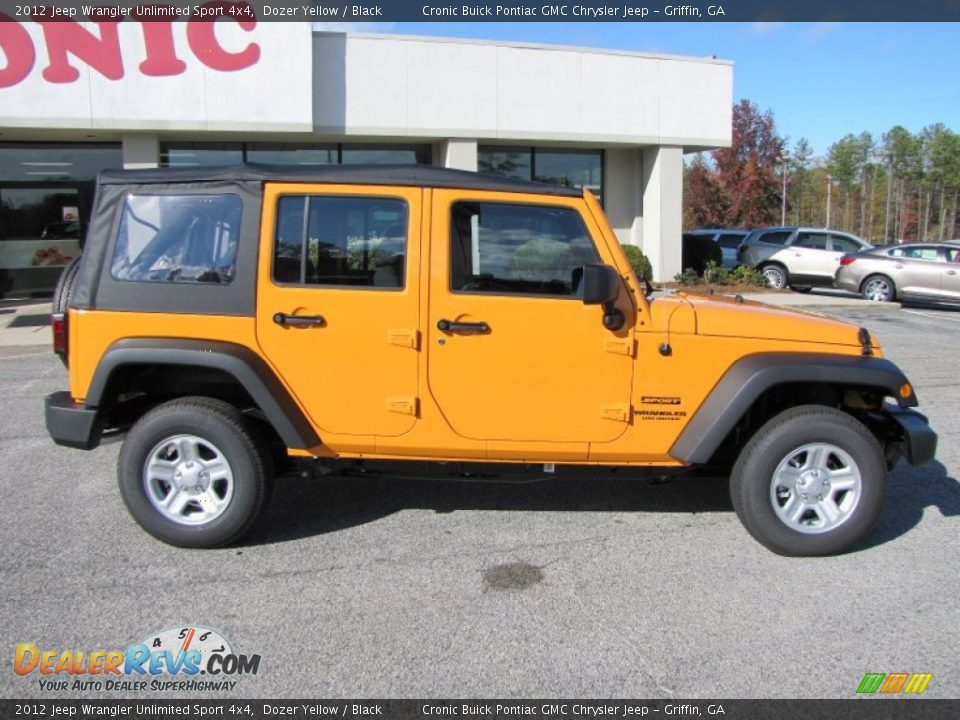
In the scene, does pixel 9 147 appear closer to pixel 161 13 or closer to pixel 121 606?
pixel 161 13

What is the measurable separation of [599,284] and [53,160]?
1593 cm

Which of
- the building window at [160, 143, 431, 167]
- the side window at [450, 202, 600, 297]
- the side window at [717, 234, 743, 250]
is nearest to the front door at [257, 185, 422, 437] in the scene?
the side window at [450, 202, 600, 297]

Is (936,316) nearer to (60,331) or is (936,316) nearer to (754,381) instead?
(754,381)

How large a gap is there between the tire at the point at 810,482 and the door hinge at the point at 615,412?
67 centimetres

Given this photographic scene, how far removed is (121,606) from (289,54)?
1284 centimetres

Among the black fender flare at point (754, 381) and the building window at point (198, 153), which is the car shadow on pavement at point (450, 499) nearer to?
the black fender flare at point (754, 381)

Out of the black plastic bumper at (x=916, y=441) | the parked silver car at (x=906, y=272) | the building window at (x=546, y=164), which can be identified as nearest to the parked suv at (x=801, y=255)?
the parked silver car at (x=906, y=272)

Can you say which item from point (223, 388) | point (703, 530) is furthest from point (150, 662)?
point (703, 530)

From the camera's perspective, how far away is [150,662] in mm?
3068

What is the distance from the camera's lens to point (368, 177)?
3.94m

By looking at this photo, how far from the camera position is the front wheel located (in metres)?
19.0

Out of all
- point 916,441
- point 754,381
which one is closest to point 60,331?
point 754,381

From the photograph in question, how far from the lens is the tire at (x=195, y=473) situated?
13.0ft

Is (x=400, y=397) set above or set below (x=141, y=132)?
below
